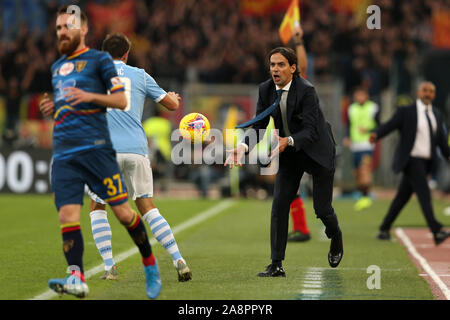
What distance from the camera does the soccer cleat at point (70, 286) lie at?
672 cm

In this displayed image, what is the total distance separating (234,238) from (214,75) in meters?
14.7

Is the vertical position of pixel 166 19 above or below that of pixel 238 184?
above

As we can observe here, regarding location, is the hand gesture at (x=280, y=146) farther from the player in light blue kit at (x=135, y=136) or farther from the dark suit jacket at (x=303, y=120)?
the player in light blue kit at (x=135, y=136)

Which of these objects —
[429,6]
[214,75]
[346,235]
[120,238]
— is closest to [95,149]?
[120,238]

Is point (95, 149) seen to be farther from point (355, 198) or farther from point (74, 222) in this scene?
point (355, 198)

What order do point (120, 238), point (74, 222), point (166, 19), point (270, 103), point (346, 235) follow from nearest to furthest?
point (74, 222)
point (270, 103)
point (120, 238)
point (346, 235)
point (166, 19)

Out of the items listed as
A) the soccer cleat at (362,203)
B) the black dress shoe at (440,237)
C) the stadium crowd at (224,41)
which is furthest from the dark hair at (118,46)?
the stadium crowd at (224,41)

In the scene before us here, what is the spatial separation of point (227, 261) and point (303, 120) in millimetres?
2491

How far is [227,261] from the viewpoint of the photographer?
33.0 ft

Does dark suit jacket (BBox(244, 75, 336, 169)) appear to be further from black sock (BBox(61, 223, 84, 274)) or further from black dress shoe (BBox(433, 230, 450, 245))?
black dress shoe (BBox(433, 230, 450, 245))

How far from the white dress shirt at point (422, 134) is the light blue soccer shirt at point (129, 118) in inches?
220

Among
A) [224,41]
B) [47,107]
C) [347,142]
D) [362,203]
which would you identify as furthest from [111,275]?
[224,41]

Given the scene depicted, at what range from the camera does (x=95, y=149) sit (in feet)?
22.4

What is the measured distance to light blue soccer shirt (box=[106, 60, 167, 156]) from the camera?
7.83 meters
